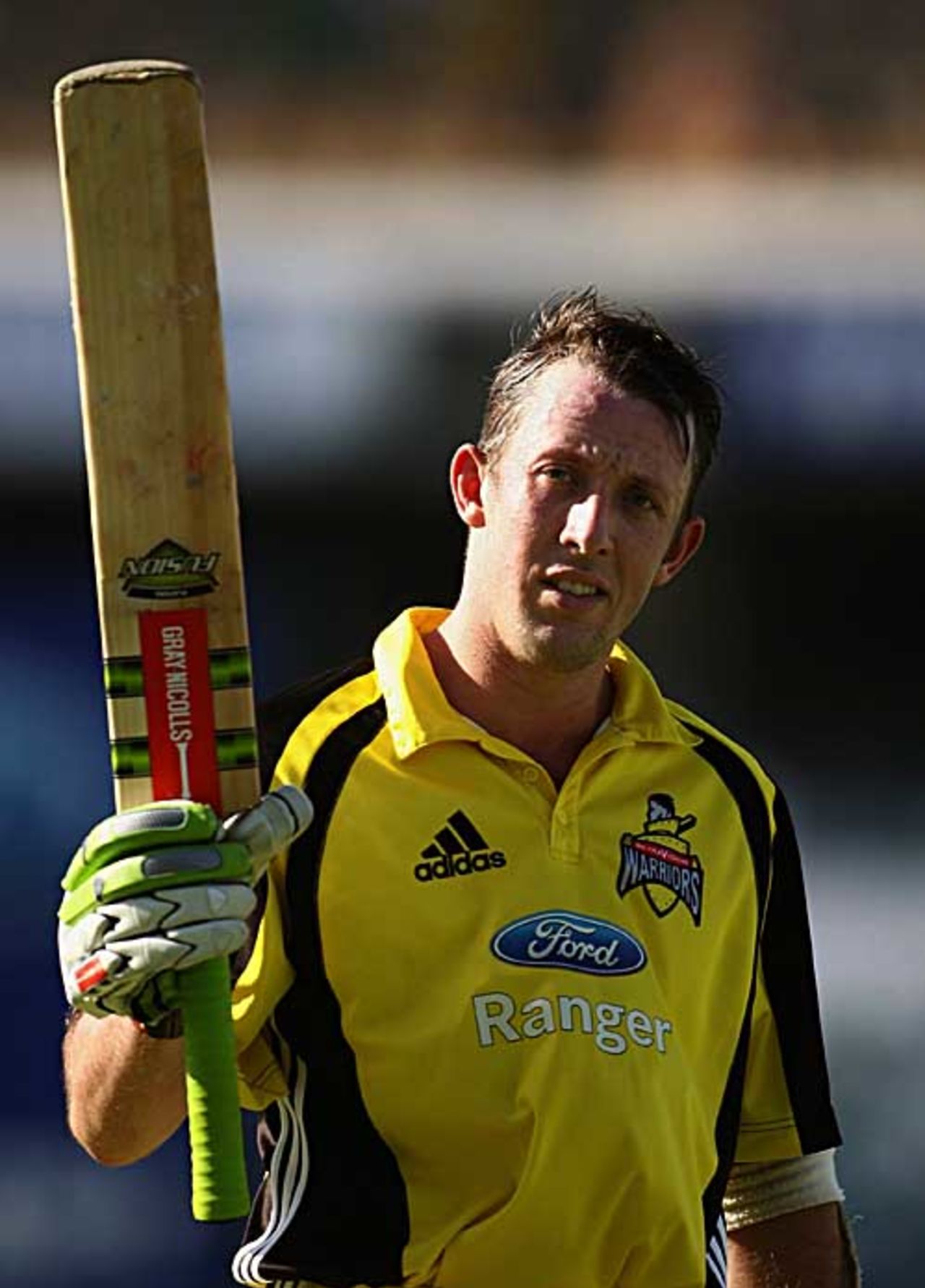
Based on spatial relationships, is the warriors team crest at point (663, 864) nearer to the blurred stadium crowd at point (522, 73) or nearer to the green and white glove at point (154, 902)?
the green and white glove at point (154, 902)

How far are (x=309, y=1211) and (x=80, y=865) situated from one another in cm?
48

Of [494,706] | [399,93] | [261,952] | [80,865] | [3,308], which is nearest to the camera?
[80,865]

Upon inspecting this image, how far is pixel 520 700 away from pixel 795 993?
0.48m

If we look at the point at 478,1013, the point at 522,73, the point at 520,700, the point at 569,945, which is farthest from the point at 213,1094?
the point at 522,73

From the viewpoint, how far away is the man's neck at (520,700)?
2.80 metres

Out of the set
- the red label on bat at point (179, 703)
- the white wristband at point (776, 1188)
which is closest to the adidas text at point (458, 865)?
the red label on bat at point (179, 703)

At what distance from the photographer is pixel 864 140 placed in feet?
18.0

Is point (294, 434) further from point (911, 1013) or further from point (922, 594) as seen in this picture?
point (911, 1013)

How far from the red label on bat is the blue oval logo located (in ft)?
1.14

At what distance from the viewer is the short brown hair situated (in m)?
2.83

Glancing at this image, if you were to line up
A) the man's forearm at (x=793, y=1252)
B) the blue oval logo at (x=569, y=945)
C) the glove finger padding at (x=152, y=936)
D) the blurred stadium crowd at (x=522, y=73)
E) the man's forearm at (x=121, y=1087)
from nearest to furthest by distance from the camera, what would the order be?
the glove finger padding at (x=152, y=936) → the man's forearm at (x=121, y=1087) → the blue oval logo at (x=569, y=945) → the man's forearm at (x=793, y=1252) → the blurred stadium crowd at (x=522, y=73)

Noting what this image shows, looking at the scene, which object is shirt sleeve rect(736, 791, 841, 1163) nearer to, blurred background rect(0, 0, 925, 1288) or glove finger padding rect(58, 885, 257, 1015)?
glove finger padding rect(58, 885, 257, 1015)

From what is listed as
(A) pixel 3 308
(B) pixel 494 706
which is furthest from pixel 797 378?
(B) pixel 494 706

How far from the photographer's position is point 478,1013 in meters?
2.63
